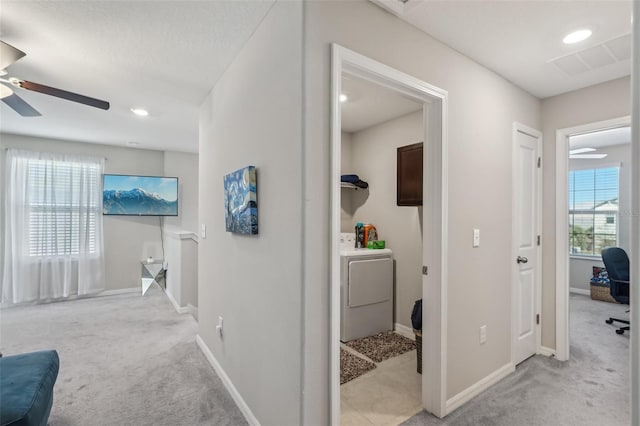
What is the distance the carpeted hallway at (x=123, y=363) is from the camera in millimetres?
2066

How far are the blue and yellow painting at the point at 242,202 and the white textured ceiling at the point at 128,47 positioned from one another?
34.6 inches

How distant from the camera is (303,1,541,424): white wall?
4.83 feet

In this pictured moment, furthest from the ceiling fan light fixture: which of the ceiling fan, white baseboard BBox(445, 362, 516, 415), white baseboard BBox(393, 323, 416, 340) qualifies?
white baseboard BBox(393, 323, 416, 340)

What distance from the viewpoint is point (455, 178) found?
6.96 ft

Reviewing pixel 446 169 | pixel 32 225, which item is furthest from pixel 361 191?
pixel 32 225

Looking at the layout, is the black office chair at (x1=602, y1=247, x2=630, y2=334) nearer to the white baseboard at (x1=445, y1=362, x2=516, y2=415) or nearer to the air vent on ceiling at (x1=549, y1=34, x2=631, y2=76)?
the white baseboard at (x1=445, y1=362, x2=516, y2=415)

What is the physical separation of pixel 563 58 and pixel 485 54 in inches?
23.7

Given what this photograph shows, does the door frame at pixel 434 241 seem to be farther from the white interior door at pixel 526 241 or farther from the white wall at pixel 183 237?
the white wall at pixel 183 237

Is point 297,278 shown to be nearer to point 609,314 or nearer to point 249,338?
point 249,338

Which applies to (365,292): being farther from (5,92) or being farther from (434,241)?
(5,92)

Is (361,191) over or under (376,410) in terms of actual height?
over

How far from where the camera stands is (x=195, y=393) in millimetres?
2279

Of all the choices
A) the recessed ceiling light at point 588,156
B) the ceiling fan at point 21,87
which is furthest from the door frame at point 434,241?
the recessed ceiling light at point 588,156

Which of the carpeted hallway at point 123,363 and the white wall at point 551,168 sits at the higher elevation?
the white wall at point 551,168
